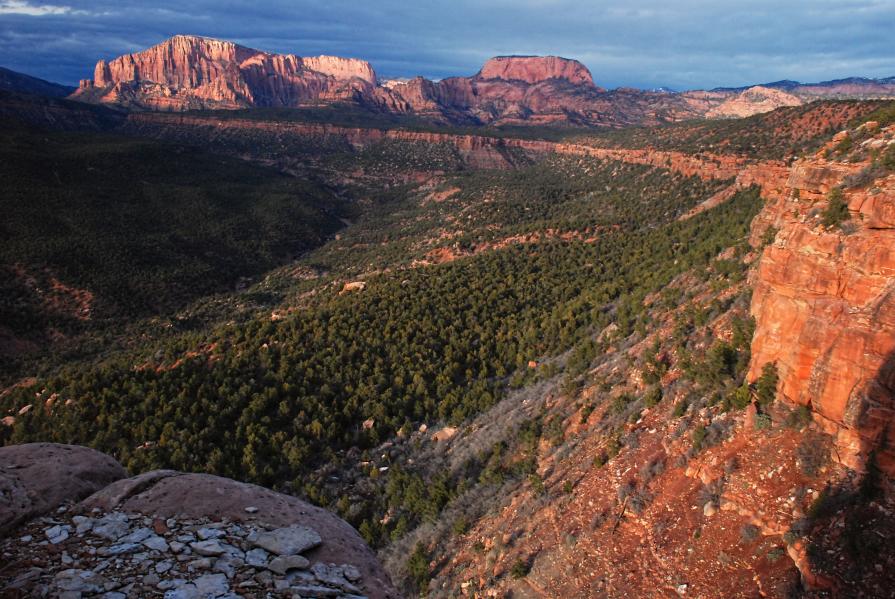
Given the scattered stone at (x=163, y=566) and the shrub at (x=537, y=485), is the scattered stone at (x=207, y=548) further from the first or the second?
the shrub at (x=537, y=485)

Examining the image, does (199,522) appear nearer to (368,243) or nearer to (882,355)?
(882,355)

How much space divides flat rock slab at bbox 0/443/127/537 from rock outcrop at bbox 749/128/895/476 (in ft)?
45.1

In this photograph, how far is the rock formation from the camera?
5051mm

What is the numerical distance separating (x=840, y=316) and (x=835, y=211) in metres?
3.08

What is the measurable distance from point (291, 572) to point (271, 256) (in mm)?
70818

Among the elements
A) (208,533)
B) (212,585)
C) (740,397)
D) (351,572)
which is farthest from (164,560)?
(740,397)

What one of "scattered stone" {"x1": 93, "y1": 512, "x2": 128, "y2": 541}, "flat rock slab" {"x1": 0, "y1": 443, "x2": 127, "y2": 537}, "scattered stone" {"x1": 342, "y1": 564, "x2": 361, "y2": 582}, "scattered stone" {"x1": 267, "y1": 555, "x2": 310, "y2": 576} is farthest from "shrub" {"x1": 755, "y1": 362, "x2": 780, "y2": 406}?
"flat rock slab" {"x1": 0, "y1": 443, "x2": 127, "y2": 537}

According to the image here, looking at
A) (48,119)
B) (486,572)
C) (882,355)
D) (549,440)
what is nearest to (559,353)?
(549,440)

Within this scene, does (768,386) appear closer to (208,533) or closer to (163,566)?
(208,533)

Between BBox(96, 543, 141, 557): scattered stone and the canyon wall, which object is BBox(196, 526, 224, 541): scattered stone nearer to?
BBox(96, 543, 141, 557): scattered stone

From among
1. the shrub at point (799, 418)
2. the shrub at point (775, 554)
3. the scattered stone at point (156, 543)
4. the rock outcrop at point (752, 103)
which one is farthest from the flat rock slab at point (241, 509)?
the rock outcrop at point (752, 103)

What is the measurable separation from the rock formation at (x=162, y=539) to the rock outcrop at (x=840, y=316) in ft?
33.2

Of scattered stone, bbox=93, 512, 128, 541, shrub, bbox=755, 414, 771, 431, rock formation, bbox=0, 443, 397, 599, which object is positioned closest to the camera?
rock formation, bbox=0, 443, 397, 599

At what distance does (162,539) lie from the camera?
575 cm
